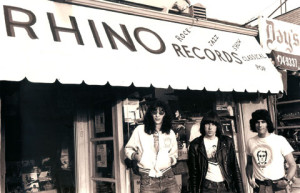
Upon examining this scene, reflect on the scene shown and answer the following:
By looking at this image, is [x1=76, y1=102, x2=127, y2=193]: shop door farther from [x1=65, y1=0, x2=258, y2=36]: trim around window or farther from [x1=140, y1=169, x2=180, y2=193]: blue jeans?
[x1=65, y1=0, x2=258, y2=36]: trim around window

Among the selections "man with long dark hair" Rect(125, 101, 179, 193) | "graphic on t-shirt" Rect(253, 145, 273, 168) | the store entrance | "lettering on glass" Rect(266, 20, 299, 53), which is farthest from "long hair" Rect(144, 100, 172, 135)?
"lettering on glass" Rect(266, 20, 299, 53)

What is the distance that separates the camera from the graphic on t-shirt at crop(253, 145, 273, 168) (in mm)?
3840

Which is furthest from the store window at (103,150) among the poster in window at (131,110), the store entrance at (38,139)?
the store entrance at (38,139)

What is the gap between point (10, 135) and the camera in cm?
644

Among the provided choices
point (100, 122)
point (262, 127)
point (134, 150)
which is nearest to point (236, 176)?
point (262, 127)

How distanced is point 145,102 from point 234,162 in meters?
2.02

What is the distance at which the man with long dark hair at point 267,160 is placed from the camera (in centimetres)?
379

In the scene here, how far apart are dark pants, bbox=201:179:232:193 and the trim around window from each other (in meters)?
2.98

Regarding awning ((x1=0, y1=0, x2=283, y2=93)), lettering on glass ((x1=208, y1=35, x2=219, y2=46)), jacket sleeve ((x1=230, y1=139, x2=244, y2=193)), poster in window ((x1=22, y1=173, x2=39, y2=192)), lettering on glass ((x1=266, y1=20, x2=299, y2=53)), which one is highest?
lettering on glass ((x1=266, y1=20, x2=299, y2=53))

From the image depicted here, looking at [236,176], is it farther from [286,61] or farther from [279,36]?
[279,36]

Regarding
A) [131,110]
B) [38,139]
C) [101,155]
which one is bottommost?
[101,155]

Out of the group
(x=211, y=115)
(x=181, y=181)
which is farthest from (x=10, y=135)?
(x=211, y=115)

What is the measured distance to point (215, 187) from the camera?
3.53m

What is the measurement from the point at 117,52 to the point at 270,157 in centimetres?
253
